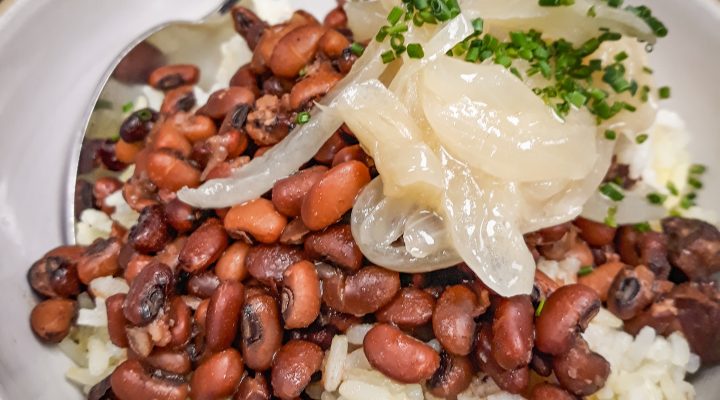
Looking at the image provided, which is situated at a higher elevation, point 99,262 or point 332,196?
point 332,196

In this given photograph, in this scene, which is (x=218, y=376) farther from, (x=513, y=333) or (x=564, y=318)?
(x=564, y=318)

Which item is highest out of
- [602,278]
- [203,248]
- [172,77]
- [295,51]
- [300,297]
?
[295,51]

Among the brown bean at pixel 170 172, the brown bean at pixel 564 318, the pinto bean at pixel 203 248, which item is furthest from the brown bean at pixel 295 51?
the brown bean at pixel 564 318

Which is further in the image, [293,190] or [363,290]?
[293,190]

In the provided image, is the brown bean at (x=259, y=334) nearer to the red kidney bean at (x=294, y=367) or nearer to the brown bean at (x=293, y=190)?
the red kidney bean at (x=294, y=367)

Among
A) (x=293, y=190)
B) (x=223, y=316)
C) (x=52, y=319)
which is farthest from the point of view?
(x=52, y=319)

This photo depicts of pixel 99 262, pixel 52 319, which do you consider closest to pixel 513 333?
pixel 99 262

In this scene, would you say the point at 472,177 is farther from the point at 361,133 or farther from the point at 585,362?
the point at 585,362
